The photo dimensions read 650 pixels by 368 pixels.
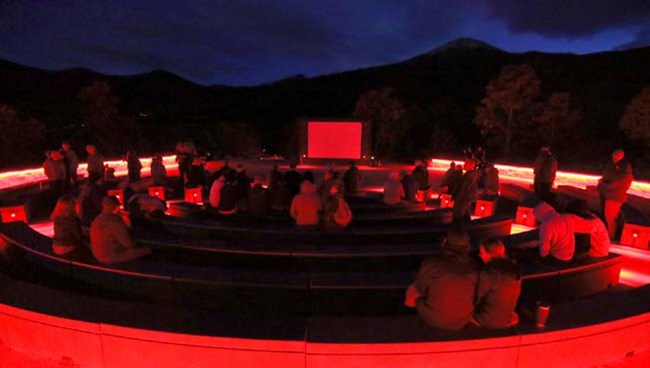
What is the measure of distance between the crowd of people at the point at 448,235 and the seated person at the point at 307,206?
0.06 ft

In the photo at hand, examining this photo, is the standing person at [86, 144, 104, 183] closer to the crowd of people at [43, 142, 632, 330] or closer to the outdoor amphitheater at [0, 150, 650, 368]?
the crowd of people at [43, 142, 632, 330]

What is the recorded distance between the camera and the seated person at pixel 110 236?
5.28 m

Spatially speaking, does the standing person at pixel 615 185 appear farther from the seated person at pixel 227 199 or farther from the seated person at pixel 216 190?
the seated person at pixel 216 190

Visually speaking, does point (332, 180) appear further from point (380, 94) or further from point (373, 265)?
point (380, 94)

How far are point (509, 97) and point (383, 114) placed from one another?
28.2 feet

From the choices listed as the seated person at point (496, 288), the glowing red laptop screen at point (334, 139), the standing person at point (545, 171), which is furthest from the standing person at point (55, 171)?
the glowing red laptop screen at point (334, 139)

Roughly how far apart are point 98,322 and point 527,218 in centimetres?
1018

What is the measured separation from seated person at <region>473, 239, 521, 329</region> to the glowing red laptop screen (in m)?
20.1

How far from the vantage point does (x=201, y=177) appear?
1320cm

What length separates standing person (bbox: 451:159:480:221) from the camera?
8531mm

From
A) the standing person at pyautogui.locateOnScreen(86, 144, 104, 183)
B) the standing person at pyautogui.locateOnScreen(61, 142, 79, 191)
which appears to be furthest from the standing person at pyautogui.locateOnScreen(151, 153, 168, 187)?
the standing person at pyautogui.locateOnScreen(61, 142, 79, 191)

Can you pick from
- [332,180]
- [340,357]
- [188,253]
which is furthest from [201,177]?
[340,357]

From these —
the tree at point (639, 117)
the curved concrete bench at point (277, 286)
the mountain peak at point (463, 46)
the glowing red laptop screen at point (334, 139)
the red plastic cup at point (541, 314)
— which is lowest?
the curved concrete bench at point (277, 286)

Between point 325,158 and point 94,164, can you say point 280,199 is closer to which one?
point 94,164
